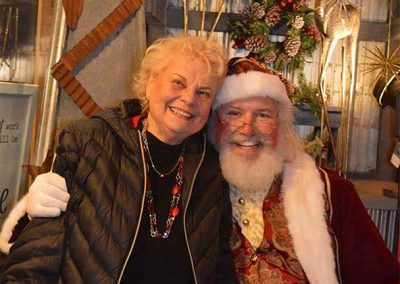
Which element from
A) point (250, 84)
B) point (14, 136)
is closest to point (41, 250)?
point (14, 136)

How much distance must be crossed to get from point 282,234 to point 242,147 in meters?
0.32

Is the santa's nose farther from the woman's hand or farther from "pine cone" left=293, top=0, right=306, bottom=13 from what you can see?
"pine cone" left=293, top=0, right=306, bottom=13

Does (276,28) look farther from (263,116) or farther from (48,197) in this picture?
(48,197)

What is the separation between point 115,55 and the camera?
2283mm

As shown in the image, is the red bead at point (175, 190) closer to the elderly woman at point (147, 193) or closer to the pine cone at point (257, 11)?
the elderly woman at point (147, 193)

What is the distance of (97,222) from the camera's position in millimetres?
1367

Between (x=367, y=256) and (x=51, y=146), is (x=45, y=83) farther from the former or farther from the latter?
(x=367, y=256)

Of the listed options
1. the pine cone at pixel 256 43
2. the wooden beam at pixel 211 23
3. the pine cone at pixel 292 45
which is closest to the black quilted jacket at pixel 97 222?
the pine cone at pixel 256 43

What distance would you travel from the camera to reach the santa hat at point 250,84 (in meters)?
1.71

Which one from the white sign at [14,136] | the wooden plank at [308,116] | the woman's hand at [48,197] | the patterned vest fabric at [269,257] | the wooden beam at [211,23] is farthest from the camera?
the wooden beam at [211,23]

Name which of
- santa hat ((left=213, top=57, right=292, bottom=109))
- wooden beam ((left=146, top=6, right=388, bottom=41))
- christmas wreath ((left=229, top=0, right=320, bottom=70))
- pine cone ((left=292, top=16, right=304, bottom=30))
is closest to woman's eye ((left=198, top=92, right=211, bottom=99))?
santa hat ((left=213, top=57, right=292, bottom=109))

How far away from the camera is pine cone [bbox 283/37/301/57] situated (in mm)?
3441

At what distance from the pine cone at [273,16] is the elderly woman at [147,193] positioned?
189 centimetres

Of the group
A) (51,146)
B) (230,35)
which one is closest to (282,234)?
(51,146)
